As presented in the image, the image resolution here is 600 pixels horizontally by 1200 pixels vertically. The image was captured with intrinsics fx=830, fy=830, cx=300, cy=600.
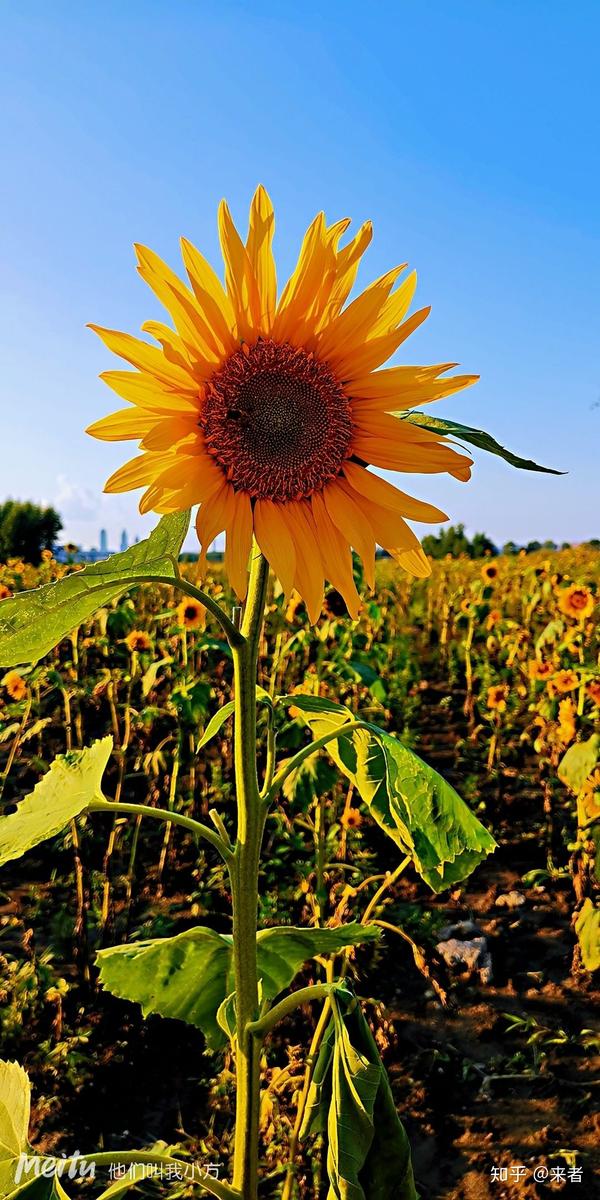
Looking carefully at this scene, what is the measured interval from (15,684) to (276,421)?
2.93 meters

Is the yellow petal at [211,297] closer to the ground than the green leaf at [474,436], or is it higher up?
higher up

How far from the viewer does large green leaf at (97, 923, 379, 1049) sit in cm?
132

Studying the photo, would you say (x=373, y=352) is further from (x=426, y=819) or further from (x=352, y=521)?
(x=426, y=819)

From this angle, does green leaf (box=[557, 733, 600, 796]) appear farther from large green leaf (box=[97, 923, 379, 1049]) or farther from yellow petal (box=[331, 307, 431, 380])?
yellow petal (box=[331, 307, 431, 380])

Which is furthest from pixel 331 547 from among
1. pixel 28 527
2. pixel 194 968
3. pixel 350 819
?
pixel 28 527

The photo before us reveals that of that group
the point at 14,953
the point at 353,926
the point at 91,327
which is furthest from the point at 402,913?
the point at 91,327

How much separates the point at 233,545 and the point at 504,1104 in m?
2.11

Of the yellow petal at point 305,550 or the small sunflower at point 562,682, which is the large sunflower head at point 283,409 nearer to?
the yellow petal at point 305,550

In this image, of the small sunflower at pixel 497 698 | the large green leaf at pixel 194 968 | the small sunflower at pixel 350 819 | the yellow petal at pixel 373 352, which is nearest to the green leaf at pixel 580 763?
the small sunflower at pixel 350 819

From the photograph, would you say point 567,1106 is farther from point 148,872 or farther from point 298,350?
point 298,350

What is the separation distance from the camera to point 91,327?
921 millimetres

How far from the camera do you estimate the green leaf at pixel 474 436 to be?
919 mm

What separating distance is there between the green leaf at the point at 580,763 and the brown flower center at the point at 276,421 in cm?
215

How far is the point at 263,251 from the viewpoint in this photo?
991 mm
